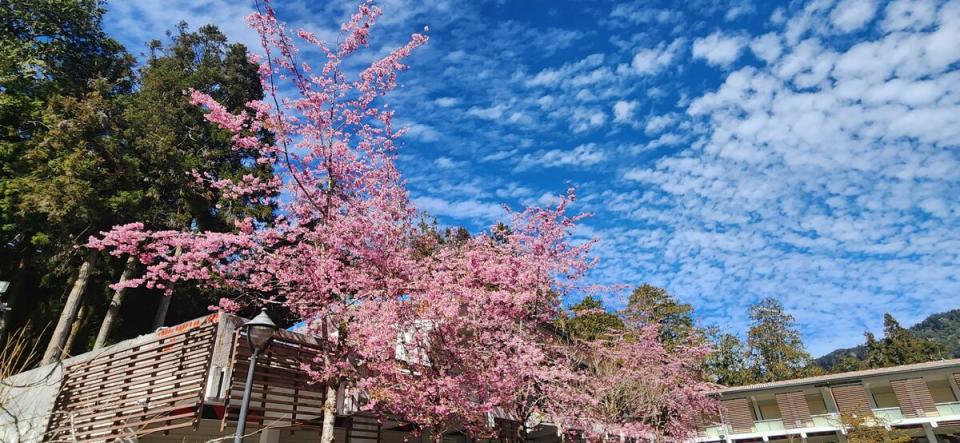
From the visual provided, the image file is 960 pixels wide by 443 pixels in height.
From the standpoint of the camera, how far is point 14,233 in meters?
20.5

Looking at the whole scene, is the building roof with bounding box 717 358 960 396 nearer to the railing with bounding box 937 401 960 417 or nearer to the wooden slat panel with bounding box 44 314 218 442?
the railing with bounding box 937 401 960 417

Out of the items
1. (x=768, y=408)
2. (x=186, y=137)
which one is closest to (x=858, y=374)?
(x=768, y=408)

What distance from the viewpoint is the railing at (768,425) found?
30909 mm

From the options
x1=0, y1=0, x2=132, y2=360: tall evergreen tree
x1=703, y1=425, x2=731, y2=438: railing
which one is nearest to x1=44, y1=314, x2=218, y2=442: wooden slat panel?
x1=0, y1=0, x2=132, y2=360: tall evergreen tree

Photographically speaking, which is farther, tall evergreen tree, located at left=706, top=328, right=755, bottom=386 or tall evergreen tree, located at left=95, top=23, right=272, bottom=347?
tall evergreen tree, located at left=706, top=328, right=755, bottom=386

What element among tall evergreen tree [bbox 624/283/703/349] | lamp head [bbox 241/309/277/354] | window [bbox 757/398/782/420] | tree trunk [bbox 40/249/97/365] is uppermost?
tall evergreen tree [bbox 624/283/703/349]

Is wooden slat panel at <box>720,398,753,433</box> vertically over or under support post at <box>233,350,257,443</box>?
over

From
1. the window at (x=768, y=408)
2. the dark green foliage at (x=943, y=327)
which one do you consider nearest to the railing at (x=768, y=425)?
the window at (x=768, y=408)

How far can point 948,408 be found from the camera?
27000mm

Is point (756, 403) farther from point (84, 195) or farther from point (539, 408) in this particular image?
point (84, 195)

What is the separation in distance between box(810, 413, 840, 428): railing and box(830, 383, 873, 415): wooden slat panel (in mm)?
711

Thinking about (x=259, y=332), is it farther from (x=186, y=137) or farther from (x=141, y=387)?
(x=186, y=137)

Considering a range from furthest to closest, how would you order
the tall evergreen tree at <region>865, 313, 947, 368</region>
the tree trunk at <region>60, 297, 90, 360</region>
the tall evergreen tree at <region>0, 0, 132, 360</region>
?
the tall evergreen tree at <region>865, 313, 947, 368</region> < the tree trunk at <region>60, 297, 90, 360</region> < the tall evergreen tree at <region>0, 0, 132, 360</region>

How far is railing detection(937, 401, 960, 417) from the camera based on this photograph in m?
26.9
